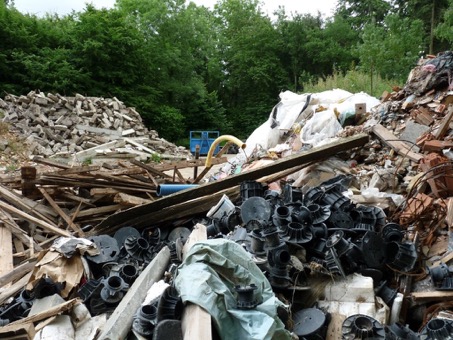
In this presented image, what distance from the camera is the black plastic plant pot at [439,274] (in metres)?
3.27

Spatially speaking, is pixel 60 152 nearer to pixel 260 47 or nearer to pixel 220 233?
pixel 220 233

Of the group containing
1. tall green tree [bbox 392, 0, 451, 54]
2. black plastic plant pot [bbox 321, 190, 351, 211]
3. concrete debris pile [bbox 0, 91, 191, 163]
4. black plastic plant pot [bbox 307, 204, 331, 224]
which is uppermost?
tall green tree [bbox 392, 0, 451, 54]

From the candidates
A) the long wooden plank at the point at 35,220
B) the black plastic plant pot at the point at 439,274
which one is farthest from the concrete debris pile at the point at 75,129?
the black plastic plant pot at the point at 439,274

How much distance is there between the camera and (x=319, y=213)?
3.87 metres

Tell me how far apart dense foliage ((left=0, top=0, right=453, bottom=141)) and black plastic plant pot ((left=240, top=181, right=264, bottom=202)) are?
34.2 feet

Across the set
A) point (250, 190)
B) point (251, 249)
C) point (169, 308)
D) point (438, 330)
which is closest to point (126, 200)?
point (250, 190)

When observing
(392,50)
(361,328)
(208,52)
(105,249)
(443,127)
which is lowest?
(361,328)

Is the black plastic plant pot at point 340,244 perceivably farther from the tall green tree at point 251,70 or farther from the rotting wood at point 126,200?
the tall green tree at point 251,70

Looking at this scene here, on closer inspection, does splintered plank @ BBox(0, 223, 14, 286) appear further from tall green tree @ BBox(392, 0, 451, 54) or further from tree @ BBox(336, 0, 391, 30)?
tree @ BBox(336, 0, 391, 30)

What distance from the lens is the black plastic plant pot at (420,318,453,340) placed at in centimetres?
264

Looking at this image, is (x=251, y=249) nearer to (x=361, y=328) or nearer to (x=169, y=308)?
(x=361, y=328)

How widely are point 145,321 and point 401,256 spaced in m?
2.21

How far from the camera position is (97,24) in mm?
22078

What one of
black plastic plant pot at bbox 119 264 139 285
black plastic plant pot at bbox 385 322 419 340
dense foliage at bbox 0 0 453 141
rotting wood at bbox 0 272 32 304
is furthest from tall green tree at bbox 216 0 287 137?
black plastic plant pot at bbox 385 322 419 340
